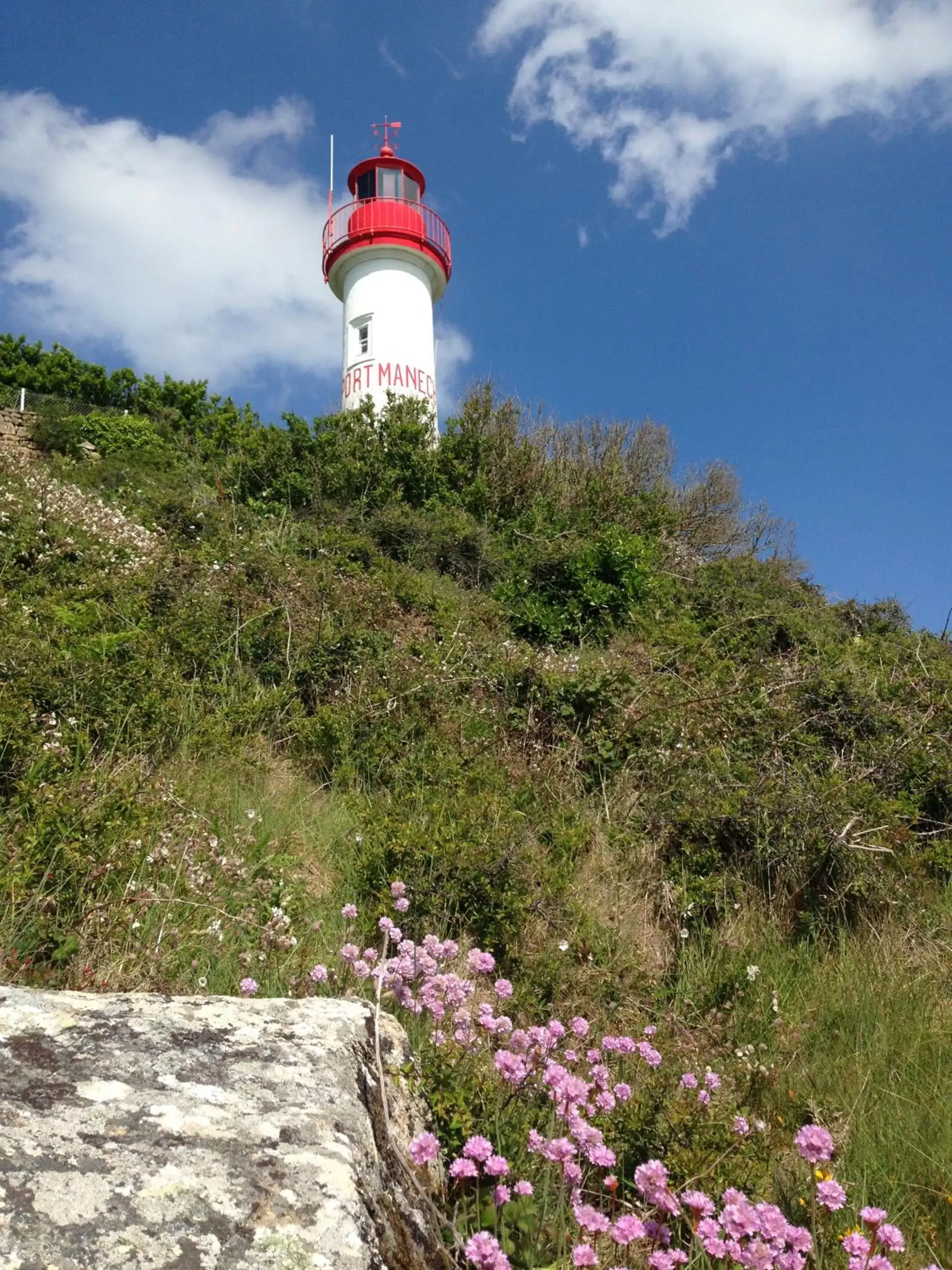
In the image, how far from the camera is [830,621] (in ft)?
31.6

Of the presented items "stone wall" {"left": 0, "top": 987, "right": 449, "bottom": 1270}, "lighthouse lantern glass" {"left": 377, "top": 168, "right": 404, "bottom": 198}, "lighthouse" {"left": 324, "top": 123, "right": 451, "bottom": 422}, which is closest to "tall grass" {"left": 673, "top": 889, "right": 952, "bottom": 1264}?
"stone wall" {"left": 0, "top": 987, "right": 449, "bottom": 1270}

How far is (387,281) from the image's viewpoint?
17.4 m

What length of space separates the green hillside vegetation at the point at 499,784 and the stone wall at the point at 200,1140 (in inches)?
20.0

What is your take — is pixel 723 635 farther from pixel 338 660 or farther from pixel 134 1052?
pixel 134 1052

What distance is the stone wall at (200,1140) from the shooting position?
1.21 metres

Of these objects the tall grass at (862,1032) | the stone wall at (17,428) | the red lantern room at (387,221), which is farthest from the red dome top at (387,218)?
the tall grass at (862,1032)

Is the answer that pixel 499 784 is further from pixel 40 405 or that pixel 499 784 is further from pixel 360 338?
pixel 360 338

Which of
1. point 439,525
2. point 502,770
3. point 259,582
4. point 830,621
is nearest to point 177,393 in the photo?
point 439,525

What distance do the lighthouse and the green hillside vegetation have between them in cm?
758

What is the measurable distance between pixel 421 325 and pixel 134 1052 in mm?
17351

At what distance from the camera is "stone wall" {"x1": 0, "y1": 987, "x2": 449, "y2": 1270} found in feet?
3.98

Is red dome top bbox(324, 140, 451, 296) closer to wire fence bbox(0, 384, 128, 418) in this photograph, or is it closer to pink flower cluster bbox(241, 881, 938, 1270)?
wire fence bbox(0, 384, 128, 418)

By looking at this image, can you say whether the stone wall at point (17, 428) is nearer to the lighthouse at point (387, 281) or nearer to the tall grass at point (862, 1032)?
the lighthouse at point (387, 281)

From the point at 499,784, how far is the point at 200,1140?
3.70m
